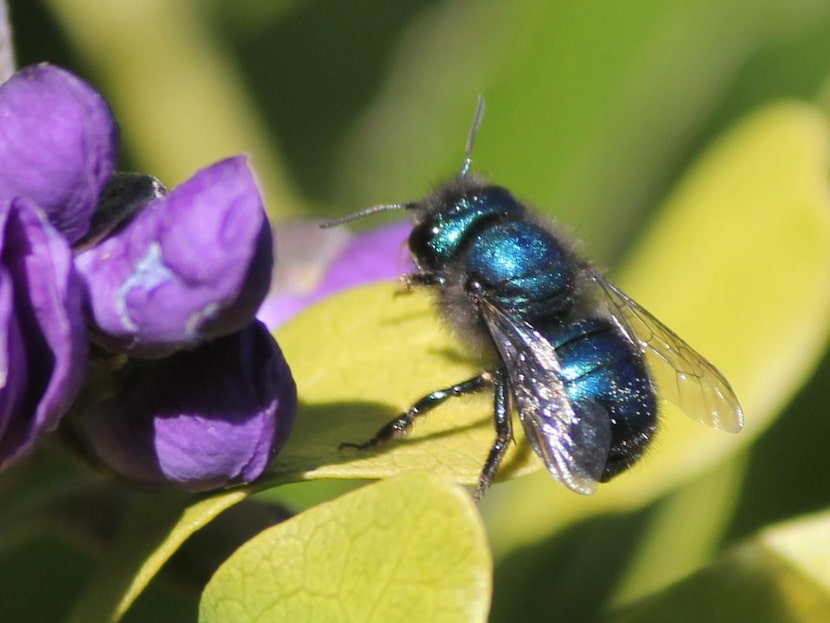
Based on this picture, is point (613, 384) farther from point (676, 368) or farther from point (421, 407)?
point (421, 407)

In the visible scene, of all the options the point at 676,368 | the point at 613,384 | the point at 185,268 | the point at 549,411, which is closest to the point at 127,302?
the point at 185,268

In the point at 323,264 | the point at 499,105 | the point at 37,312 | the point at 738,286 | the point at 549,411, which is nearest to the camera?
the point at 37,312

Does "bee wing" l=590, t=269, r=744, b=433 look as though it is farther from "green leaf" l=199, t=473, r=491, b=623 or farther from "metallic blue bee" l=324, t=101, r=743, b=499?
"green leaf" l=199, t=473, r=491, b=623

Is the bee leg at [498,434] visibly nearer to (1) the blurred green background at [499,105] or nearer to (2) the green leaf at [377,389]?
(2) the green leaf at [377,389]

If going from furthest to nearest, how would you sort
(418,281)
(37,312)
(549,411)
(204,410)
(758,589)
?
(418,281)
(549,411)
(758,589)
(204,410)
(37,312)

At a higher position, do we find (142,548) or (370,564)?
(370,564)

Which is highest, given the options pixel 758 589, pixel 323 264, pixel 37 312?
pixel 37 312

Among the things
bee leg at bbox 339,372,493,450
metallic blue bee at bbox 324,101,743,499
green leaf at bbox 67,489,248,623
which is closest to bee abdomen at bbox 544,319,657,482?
metallic blue bee at bbox 324,101,743,499
